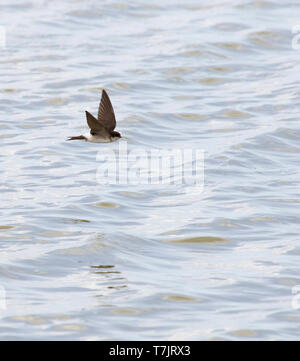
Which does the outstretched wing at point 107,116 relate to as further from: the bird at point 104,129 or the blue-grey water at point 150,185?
the blue-grey water at point 150,185

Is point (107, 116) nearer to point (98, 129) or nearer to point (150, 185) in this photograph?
point (98, 129)

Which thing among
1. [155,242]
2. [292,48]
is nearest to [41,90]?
[292,48]

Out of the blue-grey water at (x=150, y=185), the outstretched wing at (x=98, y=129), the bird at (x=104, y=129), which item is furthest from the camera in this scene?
the bird at (x=104, y=129)

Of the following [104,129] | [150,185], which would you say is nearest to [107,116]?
[104,129]

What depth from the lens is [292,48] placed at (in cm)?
1678

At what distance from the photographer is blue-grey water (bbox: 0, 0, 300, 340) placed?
7641 mm

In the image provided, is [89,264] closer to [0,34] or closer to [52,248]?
[52,248]

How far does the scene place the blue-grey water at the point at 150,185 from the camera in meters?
7.64

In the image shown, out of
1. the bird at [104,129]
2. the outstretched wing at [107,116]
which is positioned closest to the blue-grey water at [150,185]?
the bird at [104,129]

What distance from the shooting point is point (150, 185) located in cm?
1088

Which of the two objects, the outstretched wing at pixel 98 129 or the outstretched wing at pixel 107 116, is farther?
the outstretched wing at pixel 107 116

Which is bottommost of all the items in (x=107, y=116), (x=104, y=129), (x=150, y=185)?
(x=150, y=185)

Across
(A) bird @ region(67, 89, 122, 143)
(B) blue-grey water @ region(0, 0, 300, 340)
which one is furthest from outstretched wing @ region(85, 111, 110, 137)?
(B) blue-grey water @ region(0, 0, 300, 340)

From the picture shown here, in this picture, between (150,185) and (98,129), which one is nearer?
(98,129)
